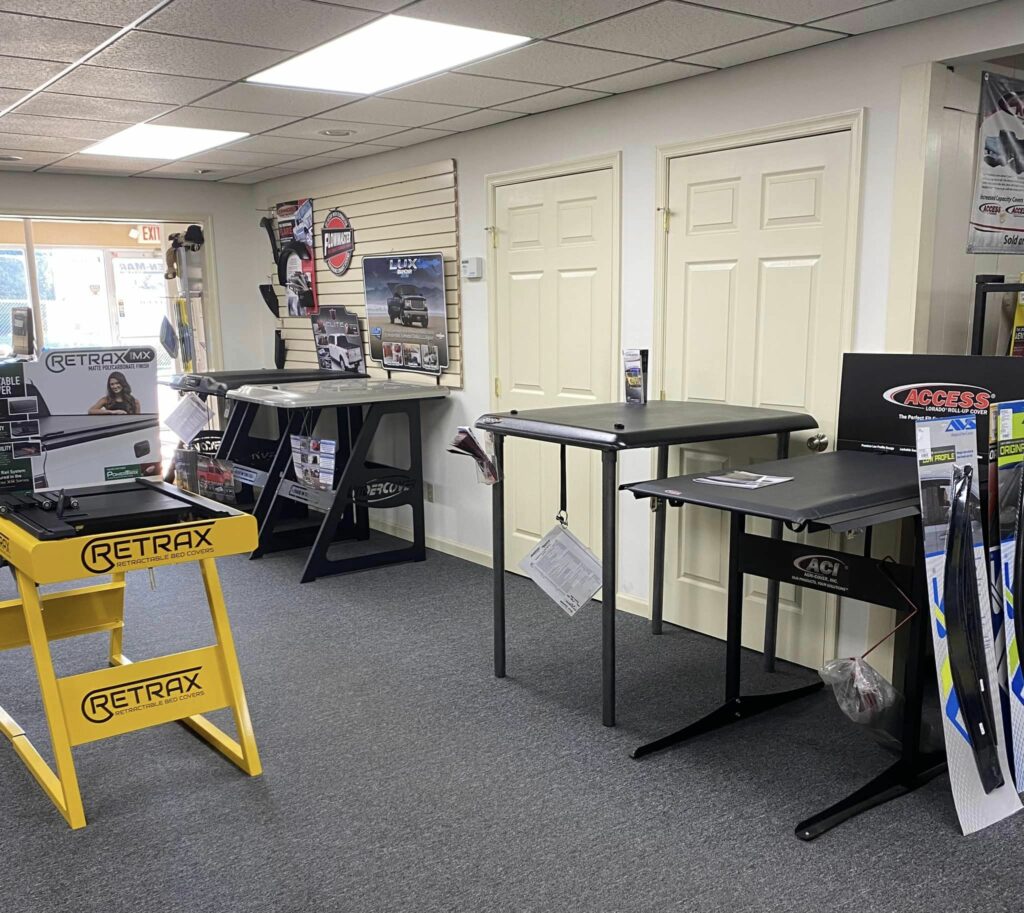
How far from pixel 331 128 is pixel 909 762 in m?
3.93

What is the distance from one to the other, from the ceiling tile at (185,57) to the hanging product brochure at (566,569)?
200 cm

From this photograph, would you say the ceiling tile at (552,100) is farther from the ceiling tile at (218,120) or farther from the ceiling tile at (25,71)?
the ceiling tile at (25,71)

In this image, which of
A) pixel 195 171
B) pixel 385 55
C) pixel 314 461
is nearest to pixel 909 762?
pixel 385 55

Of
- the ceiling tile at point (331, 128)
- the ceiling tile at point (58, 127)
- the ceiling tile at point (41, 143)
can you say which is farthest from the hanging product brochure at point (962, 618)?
the ceiling tile at point (41, 143)

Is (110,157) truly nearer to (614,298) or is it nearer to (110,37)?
(110,37)

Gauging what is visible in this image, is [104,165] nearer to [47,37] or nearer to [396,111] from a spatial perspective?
[396,111]

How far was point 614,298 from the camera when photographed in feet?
14.0

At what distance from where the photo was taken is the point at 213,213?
683 cm

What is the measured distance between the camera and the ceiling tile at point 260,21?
2.79m

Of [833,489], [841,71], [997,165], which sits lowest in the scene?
[833,489]

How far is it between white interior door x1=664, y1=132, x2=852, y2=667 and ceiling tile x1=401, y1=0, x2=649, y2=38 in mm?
1004

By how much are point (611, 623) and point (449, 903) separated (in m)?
1.09

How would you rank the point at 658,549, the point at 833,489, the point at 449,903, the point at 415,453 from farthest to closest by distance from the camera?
the point at 415,453 < the point at 658,549 < the point at 833,489 < the point at 449,903

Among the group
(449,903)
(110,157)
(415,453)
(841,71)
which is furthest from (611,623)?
(110,157)
